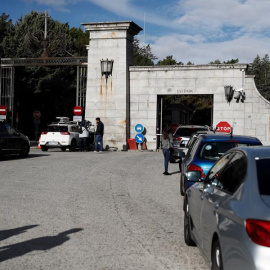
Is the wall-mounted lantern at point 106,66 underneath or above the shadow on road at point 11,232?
above

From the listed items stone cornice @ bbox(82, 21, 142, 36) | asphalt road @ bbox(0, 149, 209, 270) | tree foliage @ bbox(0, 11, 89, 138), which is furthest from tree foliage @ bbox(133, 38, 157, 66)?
asphalt road @ bbox(0, 149, 209, 270)

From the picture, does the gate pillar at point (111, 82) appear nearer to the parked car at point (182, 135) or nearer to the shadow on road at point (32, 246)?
the parked car at point (182, 135)

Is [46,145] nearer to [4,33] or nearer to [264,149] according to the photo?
[264,149]

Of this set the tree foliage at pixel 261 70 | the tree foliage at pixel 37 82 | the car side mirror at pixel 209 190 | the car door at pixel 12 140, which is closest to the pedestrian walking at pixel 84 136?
the car door at pixel 12 140

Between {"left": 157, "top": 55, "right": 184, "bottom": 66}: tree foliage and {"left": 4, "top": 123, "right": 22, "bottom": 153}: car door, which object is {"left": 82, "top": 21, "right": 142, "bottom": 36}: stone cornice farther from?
{"left": 157, "top": 55, "right": 184, "bottom": 66}: tree foliage

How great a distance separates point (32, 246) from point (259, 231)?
3.81 m

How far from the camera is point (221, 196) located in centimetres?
474

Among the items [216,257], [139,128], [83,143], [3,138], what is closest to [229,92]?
[139,128]

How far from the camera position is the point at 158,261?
19.7 ft

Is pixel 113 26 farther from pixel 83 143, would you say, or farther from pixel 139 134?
pixel 83 143

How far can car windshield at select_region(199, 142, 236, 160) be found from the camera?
33.9ft

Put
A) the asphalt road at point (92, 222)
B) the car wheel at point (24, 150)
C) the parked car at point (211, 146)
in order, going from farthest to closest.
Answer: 1. the car wheel at point (24, 150)
2. the parked car at point (211, 146)
3. the asphalt road at point (92, 222)

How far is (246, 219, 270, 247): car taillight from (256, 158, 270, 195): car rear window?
45 cm

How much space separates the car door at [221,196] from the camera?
4.43m
